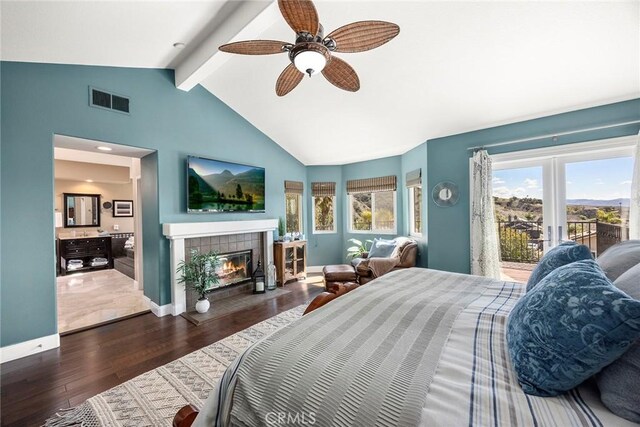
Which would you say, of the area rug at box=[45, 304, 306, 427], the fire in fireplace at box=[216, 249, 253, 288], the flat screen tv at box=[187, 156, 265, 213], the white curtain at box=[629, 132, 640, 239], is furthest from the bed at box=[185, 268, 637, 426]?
the fire in fireplace at box=[216, 249, 253, 288]

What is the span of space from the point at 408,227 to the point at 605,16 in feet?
11.2

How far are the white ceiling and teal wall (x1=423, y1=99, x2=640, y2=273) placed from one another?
0.14 metres

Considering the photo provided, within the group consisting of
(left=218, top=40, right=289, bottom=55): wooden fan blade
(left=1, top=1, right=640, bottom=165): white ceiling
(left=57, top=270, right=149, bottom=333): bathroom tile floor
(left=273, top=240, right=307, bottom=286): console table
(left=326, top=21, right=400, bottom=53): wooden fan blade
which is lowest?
(left=57, top=270, right=149, bottom=333): bathroom tile floor

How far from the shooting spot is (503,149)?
3494 mm

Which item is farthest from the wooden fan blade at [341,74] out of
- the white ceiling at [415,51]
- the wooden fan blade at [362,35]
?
the white ceiling at [415,51]

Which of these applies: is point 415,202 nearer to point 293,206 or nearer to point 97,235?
point 293,206

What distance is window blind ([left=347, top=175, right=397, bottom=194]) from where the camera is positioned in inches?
198

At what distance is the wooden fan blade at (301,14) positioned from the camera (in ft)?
4.63

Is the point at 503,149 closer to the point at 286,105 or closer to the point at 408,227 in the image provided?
the point at 408,227

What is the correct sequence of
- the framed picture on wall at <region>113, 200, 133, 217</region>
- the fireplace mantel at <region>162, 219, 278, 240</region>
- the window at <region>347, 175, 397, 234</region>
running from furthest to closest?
the framed picture on wall at <region>113, 200, 133, 217</region> → the window at <region>347, 175, 397, 234</region> → the fireplace mantel at <region>162, 219, 278, 240</region>

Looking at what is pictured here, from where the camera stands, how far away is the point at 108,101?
2.92 meters

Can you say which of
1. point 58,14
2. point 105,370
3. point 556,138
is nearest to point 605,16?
point 556,138

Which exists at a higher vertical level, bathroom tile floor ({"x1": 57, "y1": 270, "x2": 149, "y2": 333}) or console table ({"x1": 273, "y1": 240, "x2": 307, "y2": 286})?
console table ({"x1": 273, "y1": 240, "x2": 307, "y2": 286})

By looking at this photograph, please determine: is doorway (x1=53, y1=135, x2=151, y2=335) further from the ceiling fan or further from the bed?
the bed
